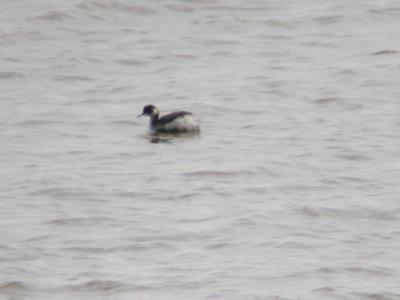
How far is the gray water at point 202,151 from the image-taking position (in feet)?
Answer: 39.1

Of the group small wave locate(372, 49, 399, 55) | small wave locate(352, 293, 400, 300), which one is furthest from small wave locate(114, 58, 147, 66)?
small wave locate(352, 293, 400, 300)

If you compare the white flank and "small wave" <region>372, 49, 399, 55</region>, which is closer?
the white flank

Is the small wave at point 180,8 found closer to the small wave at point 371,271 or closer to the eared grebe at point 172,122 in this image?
the eared grebe at point 172,122

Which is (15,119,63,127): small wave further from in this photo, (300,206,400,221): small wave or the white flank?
(300,206,400,221): small wave

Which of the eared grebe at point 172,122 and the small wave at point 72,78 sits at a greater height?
the small wave at point 72,78

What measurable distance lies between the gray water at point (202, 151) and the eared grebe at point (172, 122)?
0.16 meters

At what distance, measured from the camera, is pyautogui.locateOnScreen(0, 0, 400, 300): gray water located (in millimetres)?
11930

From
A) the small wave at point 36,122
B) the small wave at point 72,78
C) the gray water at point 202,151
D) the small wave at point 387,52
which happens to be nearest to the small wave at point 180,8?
the gray water at point 202,151

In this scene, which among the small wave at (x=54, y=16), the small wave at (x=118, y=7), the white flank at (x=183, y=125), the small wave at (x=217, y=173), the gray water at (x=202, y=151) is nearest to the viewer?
the gray water at (x=202, y=151)

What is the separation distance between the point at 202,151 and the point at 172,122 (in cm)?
113

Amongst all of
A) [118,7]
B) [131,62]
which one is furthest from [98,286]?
[118,7]

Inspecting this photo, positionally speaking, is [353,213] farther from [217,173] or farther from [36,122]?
[36,122]

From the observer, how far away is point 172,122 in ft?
58.7

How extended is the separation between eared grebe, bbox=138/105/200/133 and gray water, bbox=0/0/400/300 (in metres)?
0.16
